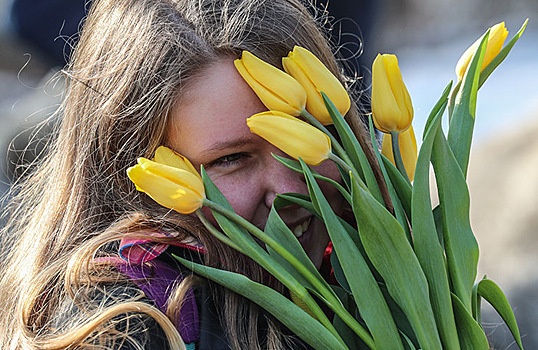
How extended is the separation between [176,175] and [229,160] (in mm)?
167

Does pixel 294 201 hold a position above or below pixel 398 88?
below

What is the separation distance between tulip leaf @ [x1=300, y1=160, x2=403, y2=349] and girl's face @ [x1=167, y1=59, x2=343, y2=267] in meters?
0.15

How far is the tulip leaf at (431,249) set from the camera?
57 cm

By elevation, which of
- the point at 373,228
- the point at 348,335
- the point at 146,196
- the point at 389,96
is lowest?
the point at 146,196

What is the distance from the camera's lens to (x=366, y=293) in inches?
22.8

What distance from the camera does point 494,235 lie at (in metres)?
2.07

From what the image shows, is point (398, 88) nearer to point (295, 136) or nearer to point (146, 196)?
point (295, 136)

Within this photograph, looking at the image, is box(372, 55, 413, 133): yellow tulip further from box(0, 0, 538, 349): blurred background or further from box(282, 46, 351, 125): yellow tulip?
box(0, 0, 538, 349): blurred background

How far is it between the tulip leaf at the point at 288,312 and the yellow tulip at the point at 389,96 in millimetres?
233

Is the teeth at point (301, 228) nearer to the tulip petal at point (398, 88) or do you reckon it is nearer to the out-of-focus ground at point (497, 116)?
the tulip petal at point (398, 88)

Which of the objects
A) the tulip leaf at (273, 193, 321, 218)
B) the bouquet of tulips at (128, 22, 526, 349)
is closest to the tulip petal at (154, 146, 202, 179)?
the bouquet of tulips at (128, 22, 526, 349)

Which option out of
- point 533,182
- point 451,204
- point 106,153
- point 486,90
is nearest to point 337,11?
point 486,90

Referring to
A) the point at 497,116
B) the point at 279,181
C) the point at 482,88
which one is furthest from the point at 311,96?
the point at 497,116

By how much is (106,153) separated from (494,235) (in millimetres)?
1618
